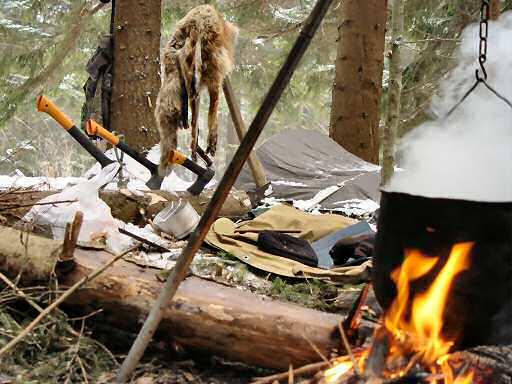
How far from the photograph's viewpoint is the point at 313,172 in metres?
7.38

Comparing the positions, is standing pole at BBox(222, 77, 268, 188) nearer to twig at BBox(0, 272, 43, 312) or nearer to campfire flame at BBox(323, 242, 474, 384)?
twig at BBox(0, 272, 43, 312)

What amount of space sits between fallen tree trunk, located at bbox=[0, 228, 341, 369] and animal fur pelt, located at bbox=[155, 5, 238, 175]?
2.43 m

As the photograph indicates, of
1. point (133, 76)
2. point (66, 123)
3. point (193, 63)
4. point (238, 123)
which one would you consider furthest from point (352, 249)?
point (133, 76)

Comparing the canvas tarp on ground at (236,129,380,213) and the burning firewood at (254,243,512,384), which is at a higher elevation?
the canvas tarp on ground at (236,129,380,213)

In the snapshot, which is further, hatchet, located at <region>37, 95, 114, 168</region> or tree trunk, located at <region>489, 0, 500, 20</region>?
tree trunk, located at <region>489, 0, 500, 20</region>

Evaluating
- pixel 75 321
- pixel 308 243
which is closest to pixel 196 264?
pixel 308 243

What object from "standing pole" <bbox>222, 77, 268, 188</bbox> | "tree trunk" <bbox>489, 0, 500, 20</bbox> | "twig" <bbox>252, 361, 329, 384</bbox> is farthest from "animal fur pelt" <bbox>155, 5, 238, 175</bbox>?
"tree trunk" <bbox>489, 0, 500, 20</bbox>

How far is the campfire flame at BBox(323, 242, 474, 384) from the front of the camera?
199cm

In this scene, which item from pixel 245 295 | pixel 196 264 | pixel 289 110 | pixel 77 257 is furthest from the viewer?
pixel 289 110

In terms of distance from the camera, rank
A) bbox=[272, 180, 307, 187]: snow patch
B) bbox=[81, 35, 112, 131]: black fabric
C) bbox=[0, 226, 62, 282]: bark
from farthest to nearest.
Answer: bbox=[272, 180, 307, 187]: snow patch → bbox=[81, 35, 112, 131]: black fabric → bbox=[0, 226, 62, 282]: bark

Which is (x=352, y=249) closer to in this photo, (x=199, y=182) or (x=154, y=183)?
(x=199, y=182)

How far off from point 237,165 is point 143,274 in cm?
78

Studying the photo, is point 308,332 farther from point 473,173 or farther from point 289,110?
point 289,110

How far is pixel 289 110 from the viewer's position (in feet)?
51.3
